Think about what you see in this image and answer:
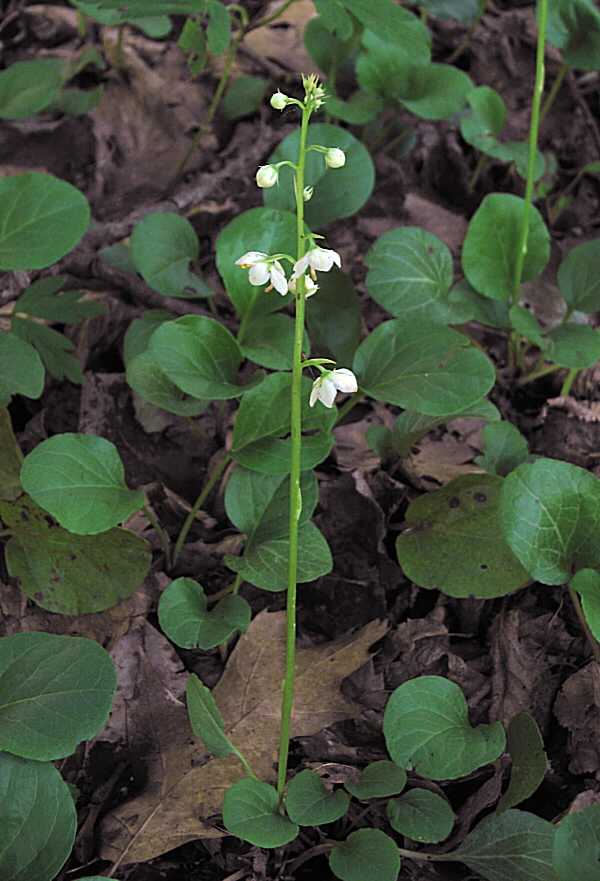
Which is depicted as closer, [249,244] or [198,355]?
[198,355]

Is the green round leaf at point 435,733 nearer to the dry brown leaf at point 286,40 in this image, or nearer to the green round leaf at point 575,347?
the green round leaf at point 575,347

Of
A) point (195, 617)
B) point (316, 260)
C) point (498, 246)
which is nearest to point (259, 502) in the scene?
point (195, 617)

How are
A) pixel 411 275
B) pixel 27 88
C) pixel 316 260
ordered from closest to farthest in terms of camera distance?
1. pixel 316 260
2. pixel 411 275
3. pixel 27 88

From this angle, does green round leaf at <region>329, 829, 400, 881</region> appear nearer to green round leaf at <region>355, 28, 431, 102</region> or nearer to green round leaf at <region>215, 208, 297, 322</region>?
green round leaf at <region>215, 208, 297, 322</region>

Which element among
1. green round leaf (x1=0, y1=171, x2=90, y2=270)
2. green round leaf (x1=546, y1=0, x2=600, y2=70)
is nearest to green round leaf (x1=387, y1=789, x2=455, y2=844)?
green round leaf (x1=0, y1=171, x2=90, y2=270)

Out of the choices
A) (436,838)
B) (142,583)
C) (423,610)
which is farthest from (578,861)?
(142,583)

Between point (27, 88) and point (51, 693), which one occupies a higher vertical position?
point (27, 88)

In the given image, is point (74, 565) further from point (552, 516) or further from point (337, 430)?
point (552, 516)
